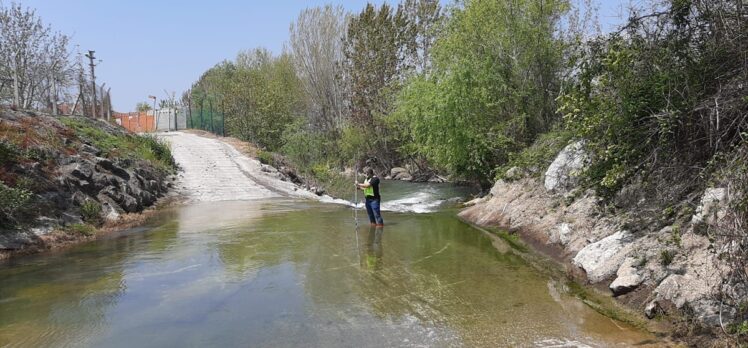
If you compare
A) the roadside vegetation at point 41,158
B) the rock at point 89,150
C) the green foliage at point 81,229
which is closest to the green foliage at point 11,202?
the roadside vegetation at point 41,158

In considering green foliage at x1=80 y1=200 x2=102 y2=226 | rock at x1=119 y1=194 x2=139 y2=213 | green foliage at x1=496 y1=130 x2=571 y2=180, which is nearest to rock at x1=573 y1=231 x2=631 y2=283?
green foliage at x1=496 y1=130 x2=571 y2=180

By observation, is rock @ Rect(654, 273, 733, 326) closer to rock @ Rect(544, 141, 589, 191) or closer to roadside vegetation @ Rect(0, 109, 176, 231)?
rock @ Rect(544, 141, 589, 191)

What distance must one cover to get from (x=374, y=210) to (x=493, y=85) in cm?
1011

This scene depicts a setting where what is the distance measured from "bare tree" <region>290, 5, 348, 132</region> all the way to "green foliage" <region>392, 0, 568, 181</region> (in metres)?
24.7

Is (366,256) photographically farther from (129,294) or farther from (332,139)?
(332,139)

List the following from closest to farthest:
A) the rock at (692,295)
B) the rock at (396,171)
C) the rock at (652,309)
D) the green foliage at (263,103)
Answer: the rock at (692,295) < the rock at (652,309) < the rock at (396,171) < the green foliage at (263,103)

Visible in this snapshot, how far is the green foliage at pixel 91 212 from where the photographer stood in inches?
581

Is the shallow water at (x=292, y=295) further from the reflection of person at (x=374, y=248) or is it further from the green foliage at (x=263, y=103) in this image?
the green foliage at (x=263, y=103)

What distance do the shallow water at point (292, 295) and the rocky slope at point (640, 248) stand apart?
674 millimetres

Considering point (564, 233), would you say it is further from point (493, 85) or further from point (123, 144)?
point (123, 144)

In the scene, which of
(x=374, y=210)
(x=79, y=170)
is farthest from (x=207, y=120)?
(x=374, y=210)

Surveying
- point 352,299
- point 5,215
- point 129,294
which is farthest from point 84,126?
point 352,299

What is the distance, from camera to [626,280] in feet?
25.7

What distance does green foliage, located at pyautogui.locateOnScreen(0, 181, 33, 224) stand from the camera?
39.3ft
